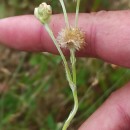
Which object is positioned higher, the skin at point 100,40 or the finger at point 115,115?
the skin at point 100,40

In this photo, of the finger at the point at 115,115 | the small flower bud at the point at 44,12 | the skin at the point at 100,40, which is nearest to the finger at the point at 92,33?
the skin at the point at 100,40

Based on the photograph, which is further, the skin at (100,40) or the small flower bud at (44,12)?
the skin at (100,40)

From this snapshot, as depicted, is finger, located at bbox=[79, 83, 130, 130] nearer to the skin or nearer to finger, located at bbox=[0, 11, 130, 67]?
the skin

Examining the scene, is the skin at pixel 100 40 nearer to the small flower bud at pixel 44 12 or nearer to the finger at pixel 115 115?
the finger at pixel 115 115

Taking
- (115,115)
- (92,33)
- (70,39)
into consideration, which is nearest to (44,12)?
(70,39)

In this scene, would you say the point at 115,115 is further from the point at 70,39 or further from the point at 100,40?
the point at 70,39

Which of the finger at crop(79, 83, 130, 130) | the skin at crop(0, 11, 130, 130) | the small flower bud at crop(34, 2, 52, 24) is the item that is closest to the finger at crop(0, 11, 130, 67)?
the skin at crop(0, 11, 130, 130)

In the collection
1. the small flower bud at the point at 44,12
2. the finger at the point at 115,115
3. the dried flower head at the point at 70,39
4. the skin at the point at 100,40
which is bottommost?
the finger at the point at 115,115
